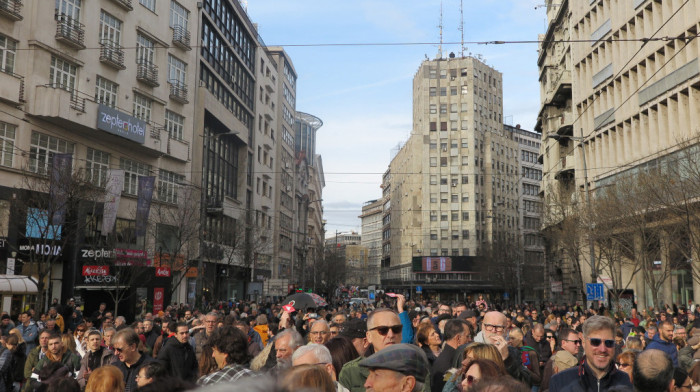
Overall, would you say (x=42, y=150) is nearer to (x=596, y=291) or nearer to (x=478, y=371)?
(x=596, y=291)

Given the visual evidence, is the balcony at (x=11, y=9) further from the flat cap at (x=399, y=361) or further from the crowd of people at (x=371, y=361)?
the flat cap at (x=399, y=361)

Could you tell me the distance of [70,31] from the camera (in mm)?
32156

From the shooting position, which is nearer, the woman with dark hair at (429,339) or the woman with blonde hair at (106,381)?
the woman with blonde hair at (106,381)

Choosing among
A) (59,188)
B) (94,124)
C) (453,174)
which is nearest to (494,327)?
(59,188)

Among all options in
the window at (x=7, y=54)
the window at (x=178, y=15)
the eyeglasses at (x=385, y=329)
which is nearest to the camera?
the eyeglasses at (x=385, y=329)

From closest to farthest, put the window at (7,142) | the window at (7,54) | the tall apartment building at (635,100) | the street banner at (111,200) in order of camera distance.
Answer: the window at (7,142)
the window at (7,54)
the street banner at (111,200)
the tall apartment building at (635,100)

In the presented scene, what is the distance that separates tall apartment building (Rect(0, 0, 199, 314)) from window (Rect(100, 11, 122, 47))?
0.23 feet

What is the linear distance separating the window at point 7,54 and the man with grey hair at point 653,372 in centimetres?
2935

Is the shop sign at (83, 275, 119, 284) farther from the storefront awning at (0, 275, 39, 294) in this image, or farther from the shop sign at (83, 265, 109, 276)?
the storefront awning at (0, 275, 39, 294)

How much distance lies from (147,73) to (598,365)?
125 ft

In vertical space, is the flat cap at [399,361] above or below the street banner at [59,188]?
below

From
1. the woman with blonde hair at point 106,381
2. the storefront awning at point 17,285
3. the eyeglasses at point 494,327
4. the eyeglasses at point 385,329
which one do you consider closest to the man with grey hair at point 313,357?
the eyeglasses at point 385,329

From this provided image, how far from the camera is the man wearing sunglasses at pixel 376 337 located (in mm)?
5320

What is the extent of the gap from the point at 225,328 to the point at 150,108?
119 feet
